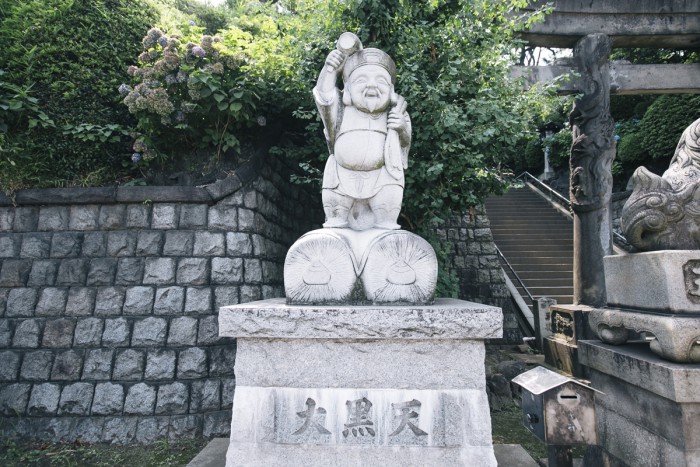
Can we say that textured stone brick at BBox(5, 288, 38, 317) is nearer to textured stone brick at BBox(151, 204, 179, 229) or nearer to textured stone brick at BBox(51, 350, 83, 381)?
textured stone brick at BBox(51, 350, 83, 381)

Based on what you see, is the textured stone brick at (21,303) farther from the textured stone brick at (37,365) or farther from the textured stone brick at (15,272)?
the textured stone brick at (37,365)

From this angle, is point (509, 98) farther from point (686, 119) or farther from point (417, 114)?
point (686, 119)

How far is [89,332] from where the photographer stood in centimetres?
441

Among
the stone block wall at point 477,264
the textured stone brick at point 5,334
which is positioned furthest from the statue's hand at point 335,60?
the stone block wall at point 477,264

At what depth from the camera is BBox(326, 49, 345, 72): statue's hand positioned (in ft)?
10.4

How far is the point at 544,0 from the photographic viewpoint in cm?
702

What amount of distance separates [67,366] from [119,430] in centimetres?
90

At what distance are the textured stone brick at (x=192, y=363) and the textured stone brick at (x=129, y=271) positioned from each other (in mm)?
985

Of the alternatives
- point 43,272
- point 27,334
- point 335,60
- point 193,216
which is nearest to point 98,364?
point 27,334

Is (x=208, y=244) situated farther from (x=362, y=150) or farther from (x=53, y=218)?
(x=362, y=150)

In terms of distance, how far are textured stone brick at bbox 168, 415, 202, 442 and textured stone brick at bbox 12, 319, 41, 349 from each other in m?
1.77

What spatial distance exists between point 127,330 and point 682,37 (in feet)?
32.4

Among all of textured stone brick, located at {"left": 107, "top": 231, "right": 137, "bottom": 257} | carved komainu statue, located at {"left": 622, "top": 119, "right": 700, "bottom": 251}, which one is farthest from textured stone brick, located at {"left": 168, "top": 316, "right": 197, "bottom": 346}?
carved komainu statue, located at {"left": 622, "top": 119, "right": 700, "bottom": 251}

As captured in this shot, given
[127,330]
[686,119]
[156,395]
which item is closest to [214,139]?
[127,330]
